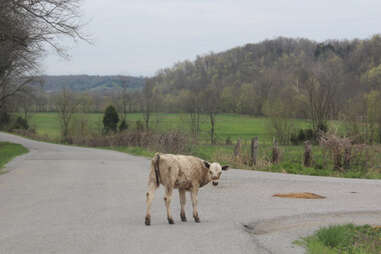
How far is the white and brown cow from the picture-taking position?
8.73m

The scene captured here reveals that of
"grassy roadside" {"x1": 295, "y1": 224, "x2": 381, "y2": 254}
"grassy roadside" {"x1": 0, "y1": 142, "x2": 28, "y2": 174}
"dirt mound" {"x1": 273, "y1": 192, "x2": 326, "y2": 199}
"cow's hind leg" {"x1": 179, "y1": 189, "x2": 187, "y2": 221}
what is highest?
"cow's hind leg" {"x1": 179, "y1": 189, "x2": 187, "y2": 221}

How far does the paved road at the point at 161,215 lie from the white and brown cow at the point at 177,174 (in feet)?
1.99

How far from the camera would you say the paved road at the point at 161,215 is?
7.37m

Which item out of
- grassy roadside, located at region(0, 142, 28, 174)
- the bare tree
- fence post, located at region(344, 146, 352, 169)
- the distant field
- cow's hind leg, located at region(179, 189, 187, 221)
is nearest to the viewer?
cow's hind leg, located at region(179, 189, 187, 221)

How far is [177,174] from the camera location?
8844mm

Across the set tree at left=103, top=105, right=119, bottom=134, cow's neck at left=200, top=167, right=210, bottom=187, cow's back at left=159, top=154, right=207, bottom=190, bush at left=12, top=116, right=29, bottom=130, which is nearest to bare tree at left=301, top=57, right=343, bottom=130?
tree at left=103, top=105, right=119, bottom=134

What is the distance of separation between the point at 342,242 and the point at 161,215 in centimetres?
400

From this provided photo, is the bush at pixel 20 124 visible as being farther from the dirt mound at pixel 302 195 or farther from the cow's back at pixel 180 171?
the cow's back at pixel 180 171

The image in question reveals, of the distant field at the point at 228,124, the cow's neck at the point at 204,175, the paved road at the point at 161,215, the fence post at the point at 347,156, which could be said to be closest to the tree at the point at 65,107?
the distant field at the point at 228,124

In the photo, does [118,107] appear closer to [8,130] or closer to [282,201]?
[8,130]

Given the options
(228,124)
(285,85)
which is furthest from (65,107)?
(285,85)

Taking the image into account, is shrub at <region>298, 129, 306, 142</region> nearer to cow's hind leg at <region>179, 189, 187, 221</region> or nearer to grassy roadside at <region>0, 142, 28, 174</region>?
grassy roadside at <region>0, 142, 28, 174</region>

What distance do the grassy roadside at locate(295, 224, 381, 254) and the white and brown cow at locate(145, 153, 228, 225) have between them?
2077 mm

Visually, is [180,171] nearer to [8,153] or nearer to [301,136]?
[8,153]
